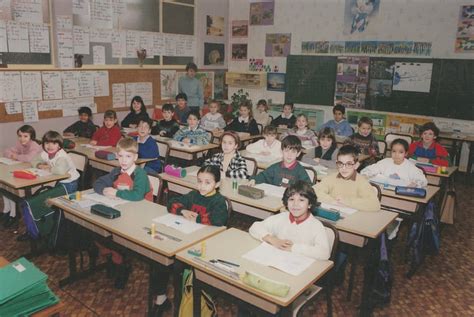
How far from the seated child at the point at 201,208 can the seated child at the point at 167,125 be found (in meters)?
3.58

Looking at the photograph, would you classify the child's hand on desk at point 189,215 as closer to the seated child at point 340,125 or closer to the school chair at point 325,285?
the school chair at point 325,285

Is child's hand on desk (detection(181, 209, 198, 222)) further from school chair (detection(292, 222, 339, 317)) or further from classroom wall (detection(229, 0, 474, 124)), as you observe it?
classroom wall (detection(229, 0, 474, 124))

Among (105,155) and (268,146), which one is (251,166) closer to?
(268,146)

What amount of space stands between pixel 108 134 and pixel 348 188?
144 inches

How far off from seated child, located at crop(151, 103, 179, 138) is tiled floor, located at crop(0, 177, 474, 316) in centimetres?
283

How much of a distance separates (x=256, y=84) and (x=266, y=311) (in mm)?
7750

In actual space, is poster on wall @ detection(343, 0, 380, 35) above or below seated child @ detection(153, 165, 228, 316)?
above

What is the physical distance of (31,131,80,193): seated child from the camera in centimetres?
429

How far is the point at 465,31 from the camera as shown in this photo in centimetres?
721

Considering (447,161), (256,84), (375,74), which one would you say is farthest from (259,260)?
(256,84)

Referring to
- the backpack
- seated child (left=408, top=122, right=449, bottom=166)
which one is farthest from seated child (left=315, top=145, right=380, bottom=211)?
seated child (left=408, top=122, right=449, bottom=166)

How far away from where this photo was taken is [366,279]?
10.4 feet

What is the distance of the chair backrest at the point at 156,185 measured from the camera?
3766 millimetres

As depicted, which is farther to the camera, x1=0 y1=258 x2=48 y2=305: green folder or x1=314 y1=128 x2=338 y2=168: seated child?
x1=314 y1=128 x2=338 y2=168: seated child
